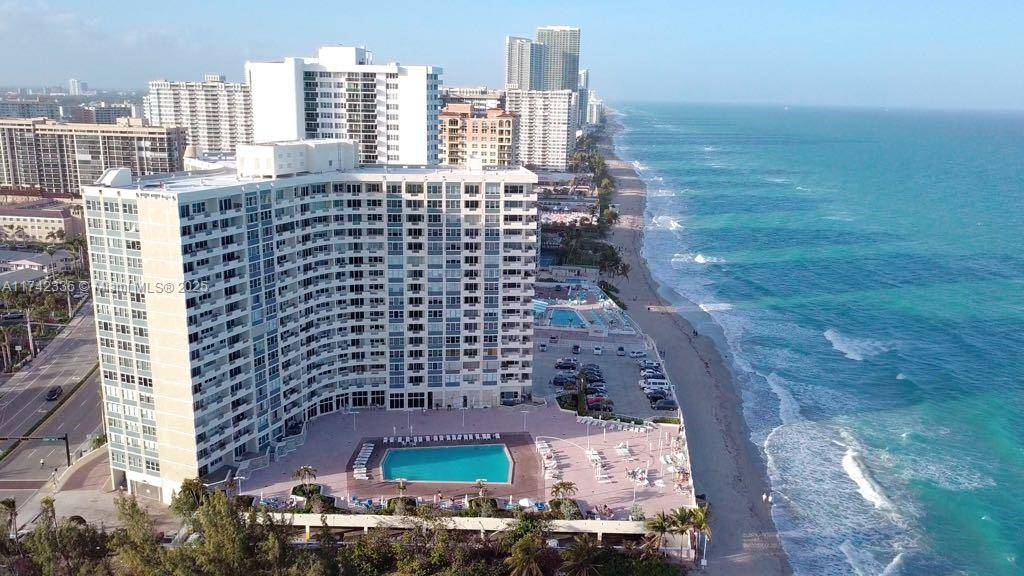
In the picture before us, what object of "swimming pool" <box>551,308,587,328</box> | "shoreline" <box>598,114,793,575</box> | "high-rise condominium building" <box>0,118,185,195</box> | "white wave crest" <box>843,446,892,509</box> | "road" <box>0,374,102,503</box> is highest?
"high-rise condominium building" <box>0,118,185,195</box>

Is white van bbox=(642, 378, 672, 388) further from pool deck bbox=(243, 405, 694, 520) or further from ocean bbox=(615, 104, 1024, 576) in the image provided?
pool deck bbox=(243, 405, 694, 520)

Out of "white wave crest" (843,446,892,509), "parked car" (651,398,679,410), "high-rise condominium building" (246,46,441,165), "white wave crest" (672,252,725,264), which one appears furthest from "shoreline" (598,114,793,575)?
"high-rise condominium building" (246,46,441,165)

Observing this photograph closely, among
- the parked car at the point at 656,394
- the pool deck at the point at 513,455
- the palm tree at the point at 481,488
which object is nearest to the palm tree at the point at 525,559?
the palm tree at the point at 481,488

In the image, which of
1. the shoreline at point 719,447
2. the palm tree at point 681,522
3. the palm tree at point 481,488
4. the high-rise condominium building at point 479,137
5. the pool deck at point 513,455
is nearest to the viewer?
the palm tree at point 681,522

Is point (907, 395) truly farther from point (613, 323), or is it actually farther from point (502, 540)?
point (502, 540)

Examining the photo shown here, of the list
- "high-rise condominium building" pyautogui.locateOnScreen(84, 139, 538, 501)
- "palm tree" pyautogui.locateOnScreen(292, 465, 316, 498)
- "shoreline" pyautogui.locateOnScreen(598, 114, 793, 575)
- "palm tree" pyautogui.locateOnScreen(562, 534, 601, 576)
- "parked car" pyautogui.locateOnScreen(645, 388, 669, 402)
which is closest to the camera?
"palm tree" pyautogui.locateOnScreen(562, 534, 601, 576)

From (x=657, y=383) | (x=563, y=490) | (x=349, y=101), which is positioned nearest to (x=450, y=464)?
(x=563, y=490)

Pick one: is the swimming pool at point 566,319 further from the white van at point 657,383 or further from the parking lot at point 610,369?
the white van at point 657,383
